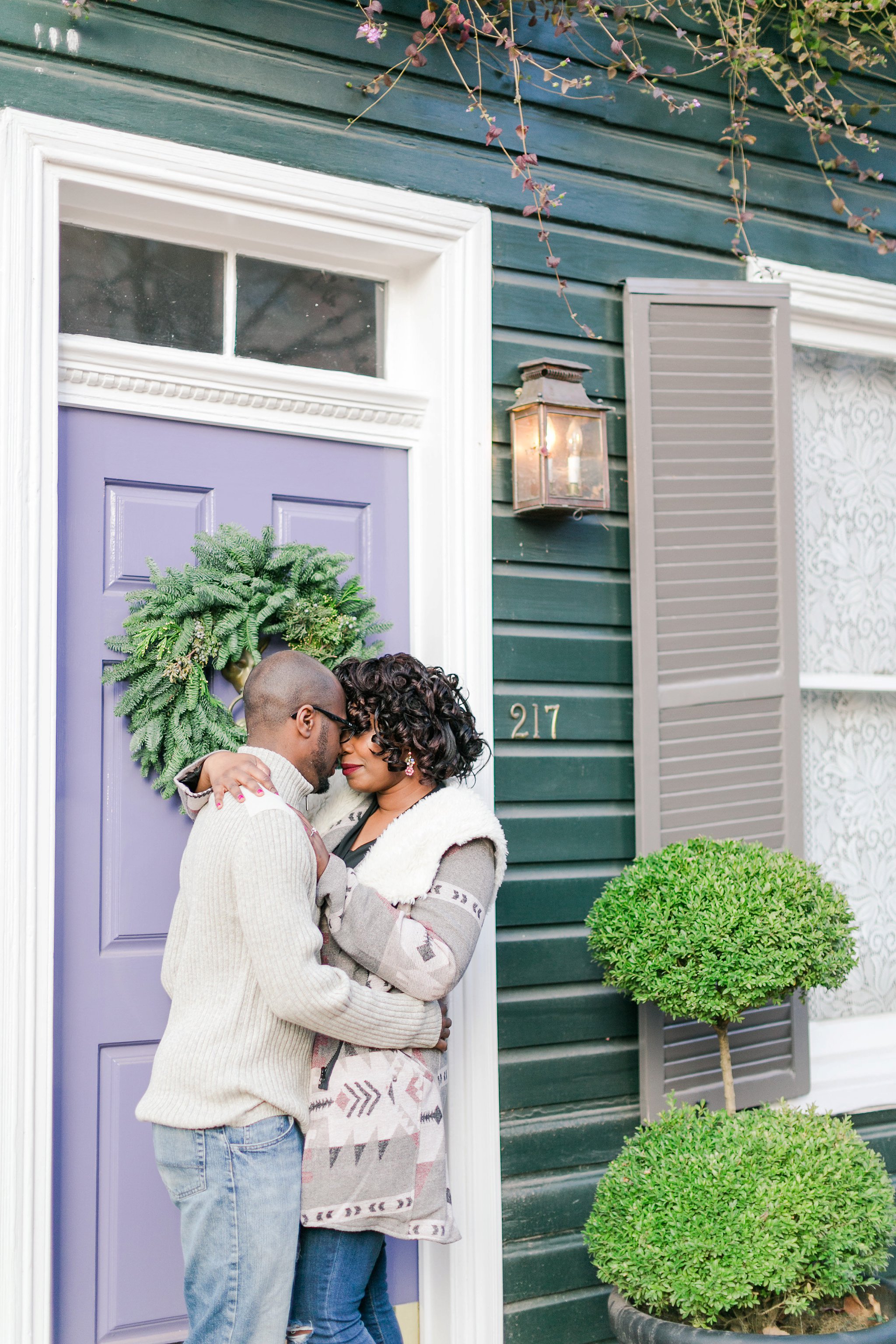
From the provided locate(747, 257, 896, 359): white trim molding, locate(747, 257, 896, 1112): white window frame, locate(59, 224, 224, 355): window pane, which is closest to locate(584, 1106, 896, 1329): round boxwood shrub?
locate(747, 257, 896, 1112): white window frame

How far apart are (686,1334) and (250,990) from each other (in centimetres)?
115

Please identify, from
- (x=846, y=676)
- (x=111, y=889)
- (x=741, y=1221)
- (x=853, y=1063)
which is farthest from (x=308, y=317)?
(x=853, y=1063)

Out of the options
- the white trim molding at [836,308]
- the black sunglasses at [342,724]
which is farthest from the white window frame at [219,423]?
the white trim molding at [836,308]

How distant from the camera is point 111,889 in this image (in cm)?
251

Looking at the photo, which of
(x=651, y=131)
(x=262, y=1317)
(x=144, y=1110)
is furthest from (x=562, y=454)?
(x=262, y=1317)

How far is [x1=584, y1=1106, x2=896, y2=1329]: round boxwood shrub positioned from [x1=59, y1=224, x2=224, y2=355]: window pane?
2042mm

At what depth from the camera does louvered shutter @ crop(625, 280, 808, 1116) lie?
3057mm

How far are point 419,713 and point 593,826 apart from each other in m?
0.89

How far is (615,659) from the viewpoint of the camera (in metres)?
3.09

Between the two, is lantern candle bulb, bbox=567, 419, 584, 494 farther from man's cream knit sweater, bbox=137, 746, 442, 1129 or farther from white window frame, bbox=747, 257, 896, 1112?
man's cream knit sweater, bbox=137, 746, 442, 1129

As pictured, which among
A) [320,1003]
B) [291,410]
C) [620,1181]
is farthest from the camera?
[291,410]

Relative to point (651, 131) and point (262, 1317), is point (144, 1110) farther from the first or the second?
point (651, 131)

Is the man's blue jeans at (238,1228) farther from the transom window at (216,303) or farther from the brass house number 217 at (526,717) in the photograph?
the transom window at (216,303)

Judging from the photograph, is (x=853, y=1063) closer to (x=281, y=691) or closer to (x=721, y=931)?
(x=721, y=931)
